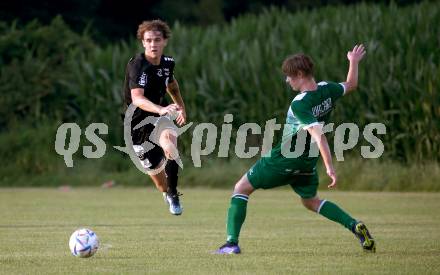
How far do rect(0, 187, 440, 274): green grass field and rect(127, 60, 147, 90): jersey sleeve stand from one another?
1606 millimetres

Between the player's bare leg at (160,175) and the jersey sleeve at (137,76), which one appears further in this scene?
the player's bare leg at (160,175)

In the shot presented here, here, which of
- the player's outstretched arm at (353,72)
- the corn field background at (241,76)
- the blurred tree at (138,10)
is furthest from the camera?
the blurred tree at (138,10)

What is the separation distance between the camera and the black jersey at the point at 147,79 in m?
11.7

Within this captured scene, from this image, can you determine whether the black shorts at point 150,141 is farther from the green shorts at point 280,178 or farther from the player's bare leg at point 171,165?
the green shorts at point 280,178

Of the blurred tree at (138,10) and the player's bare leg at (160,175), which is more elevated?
the blurred tree at (138,10)

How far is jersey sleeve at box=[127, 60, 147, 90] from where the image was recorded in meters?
11.7

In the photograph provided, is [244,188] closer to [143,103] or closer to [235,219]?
[235,219]

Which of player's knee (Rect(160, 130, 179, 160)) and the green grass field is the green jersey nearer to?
the green grass field

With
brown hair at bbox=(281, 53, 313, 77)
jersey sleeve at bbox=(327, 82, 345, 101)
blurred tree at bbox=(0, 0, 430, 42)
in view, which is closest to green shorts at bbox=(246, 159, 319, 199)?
jersey sleeve at bbox=(327, 82, 345, 101)

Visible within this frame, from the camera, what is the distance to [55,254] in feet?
32.7

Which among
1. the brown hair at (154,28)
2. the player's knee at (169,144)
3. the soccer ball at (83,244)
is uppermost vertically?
the brown hair at (154,28)

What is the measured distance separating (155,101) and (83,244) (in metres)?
2.94

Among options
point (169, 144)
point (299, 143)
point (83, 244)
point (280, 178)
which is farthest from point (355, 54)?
point (83, 244)

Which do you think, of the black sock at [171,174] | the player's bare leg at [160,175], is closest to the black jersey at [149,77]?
the black sock at [171,174]
